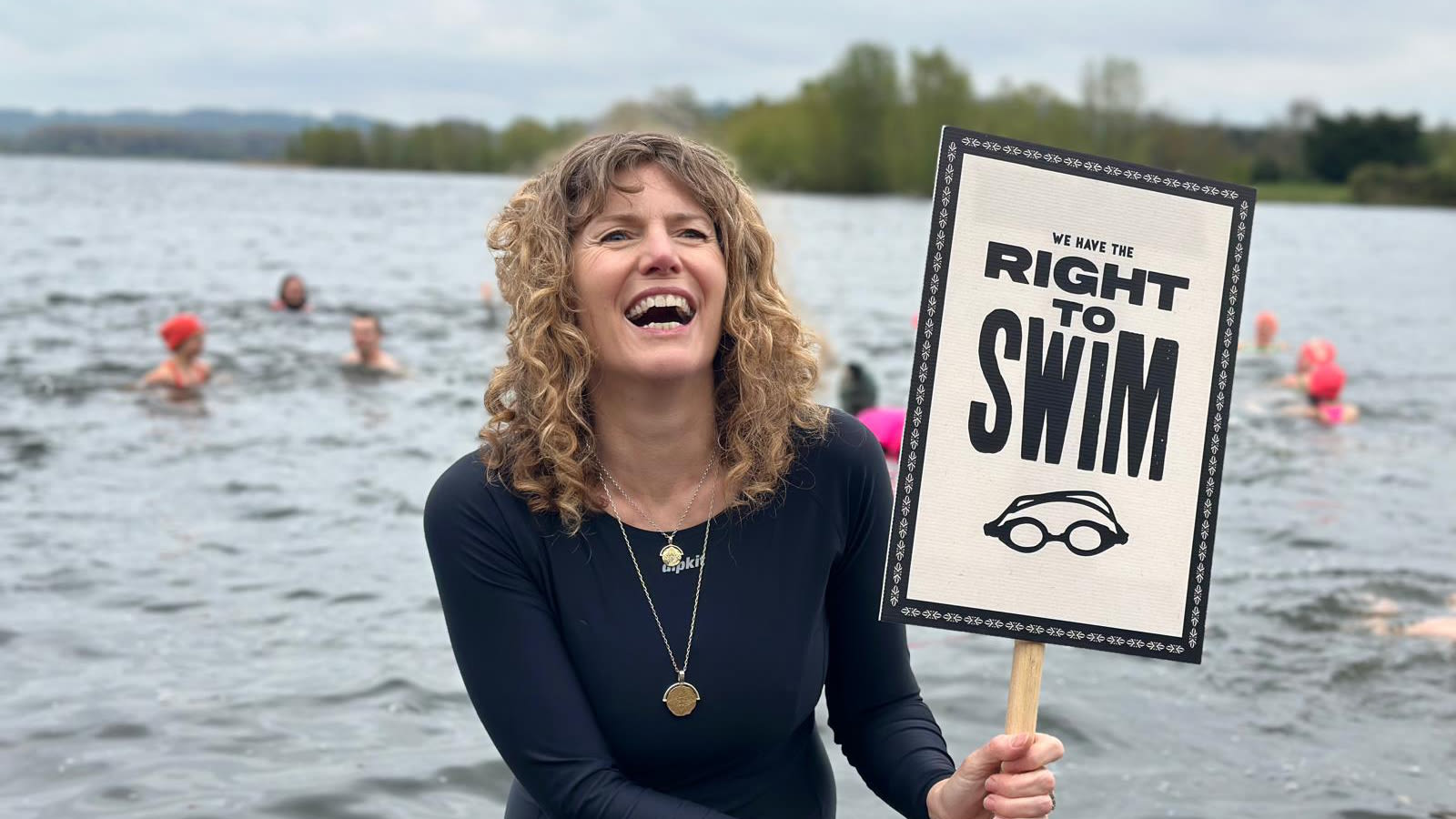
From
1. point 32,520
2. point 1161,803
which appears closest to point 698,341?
point 1161,803

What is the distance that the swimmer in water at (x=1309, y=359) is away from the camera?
635 inches

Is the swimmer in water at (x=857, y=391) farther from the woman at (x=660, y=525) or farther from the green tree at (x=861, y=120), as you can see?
the green tree at (x=861, y=120)

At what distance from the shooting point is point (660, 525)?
3002 millimetres

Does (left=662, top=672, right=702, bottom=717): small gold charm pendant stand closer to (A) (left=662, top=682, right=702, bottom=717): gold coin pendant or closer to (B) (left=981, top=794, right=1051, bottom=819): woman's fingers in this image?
(A) (left=662, top=682, right=702, bottom=717): gold coin pendant

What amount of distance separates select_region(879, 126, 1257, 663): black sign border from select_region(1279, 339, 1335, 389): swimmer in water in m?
14.1

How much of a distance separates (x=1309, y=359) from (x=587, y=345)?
15.2 meters

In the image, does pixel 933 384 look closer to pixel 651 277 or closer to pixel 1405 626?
pixel 651 277

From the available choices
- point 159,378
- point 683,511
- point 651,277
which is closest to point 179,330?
point 159,378

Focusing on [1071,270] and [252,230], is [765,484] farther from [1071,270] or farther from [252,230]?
[252,230]

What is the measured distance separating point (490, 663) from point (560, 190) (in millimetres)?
905

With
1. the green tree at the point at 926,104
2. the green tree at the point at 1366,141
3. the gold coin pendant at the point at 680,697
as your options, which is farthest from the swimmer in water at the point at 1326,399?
the green tree at the point at 1366,141

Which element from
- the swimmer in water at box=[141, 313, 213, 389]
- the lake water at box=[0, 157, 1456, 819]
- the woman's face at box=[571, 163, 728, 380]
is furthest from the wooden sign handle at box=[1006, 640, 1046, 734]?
the swimmer in water at box=[141, 313, 213, 389]

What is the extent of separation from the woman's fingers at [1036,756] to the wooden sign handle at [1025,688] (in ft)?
0.10

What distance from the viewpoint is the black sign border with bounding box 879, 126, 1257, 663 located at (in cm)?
270
